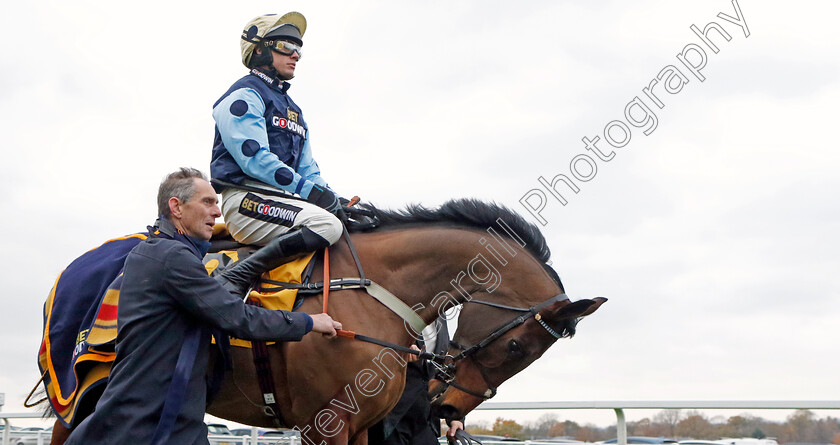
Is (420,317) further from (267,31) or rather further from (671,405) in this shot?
(671,405)

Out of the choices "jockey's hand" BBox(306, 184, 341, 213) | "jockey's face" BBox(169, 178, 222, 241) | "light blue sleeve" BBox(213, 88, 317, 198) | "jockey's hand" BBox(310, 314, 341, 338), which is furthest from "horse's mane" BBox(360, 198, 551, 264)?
"jockey's face" BBox(169, 178, 222, 241)

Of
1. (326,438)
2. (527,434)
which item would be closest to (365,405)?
(326,438)

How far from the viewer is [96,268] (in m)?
4.27

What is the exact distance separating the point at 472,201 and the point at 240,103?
1575 mm

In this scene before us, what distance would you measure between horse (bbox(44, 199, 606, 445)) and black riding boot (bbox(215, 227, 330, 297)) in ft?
0.61

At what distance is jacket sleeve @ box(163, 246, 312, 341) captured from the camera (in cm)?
291

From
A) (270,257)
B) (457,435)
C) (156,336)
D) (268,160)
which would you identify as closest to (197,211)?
(156,336)

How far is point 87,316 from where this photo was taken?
13.5 feet

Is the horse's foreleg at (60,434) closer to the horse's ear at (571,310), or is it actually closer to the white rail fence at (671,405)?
the horse's ear at (571,310)

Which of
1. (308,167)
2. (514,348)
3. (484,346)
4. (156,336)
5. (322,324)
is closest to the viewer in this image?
(156,336)

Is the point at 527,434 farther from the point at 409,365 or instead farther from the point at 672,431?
the point at 409,365

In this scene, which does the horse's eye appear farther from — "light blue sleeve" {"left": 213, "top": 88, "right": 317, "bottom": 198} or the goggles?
the goggles

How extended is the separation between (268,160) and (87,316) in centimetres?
134

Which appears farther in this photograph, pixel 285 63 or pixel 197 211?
pixel 285 63
